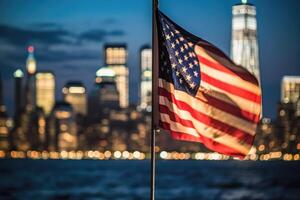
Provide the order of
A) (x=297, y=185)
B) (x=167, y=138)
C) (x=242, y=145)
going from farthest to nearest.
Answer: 1. (x=167, y=138)
2. (x=297, y=185)
3. (x=242, y=145)

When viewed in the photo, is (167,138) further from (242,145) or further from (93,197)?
(242,145)

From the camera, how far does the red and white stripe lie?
1009 centimetres

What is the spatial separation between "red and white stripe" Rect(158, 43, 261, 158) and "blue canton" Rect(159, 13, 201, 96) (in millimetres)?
63

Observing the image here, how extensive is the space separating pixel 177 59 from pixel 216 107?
2.13 ft

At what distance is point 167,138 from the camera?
197875mm

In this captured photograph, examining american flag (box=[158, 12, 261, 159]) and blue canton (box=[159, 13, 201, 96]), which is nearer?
american flag (box=[158, 12, 261, 159])

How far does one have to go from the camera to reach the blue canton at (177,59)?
10266 mm

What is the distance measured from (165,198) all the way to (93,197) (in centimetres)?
730

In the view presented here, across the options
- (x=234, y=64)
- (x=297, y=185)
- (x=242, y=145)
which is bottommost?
(x=297, y=185)

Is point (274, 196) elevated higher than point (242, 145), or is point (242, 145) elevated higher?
point (242, 145)

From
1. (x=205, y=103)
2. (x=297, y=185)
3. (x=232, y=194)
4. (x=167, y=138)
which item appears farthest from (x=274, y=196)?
(x=167, y=138)

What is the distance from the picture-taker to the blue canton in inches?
404

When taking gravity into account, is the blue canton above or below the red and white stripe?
above

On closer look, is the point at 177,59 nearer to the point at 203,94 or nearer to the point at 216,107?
the point at 203,94
